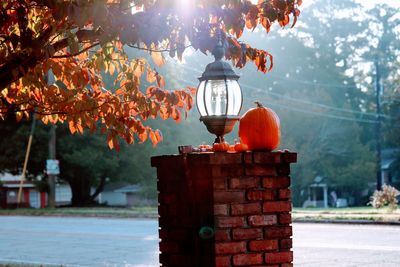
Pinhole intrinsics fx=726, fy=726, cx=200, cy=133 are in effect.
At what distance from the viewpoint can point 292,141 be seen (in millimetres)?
50031

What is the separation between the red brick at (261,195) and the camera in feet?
16.5

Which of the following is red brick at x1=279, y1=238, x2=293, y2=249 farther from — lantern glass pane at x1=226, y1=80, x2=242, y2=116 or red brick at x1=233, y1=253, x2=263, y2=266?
lantern glass pane at x1=226, y1=80, x2=242, y2=116

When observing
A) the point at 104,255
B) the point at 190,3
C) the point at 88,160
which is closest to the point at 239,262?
the point at 190,3

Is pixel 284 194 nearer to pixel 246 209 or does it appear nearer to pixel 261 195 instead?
pixel 261 195

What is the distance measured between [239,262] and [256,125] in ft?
3.47

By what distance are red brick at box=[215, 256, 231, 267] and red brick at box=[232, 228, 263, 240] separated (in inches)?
6.0

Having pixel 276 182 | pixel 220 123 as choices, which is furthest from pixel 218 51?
pixel 276 182

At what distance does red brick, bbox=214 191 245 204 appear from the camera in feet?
16.1

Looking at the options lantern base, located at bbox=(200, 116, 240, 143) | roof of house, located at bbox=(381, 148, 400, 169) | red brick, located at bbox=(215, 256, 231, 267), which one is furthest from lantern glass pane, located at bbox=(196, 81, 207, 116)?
roof of house, located at bbox=(381, 148, 400, 169)

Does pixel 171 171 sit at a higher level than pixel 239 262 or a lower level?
higher

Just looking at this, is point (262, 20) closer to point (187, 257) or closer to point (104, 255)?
point (187, 257)

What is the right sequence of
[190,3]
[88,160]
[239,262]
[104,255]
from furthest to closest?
[88,160] < [104,255] < [190,3] < [239,262]

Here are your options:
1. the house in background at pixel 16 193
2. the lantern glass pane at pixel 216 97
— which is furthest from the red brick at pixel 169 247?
the house in background at pixel 16 193

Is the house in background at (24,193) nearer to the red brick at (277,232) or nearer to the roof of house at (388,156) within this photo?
the roof of house at (388,156)
